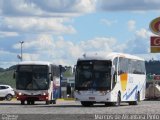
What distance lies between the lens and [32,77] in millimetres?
45406

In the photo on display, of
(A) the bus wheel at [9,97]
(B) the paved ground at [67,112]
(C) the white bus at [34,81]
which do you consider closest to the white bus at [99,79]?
(B) the paved ground at [67,112]

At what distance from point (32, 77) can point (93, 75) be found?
7.43 meters

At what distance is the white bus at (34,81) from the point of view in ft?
148

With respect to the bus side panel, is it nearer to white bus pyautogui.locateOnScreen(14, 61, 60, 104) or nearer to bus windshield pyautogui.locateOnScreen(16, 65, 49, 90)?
white bus pyautogui.locateOnScreen(14, 61, 60, 104)

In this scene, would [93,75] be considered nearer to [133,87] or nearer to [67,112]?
[133,87]

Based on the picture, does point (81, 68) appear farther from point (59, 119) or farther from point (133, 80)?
point (59, 119)

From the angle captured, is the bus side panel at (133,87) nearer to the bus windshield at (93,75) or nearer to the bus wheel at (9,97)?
the bus windshield at (93,75)

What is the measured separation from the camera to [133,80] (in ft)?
145

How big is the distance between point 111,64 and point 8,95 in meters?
27.2

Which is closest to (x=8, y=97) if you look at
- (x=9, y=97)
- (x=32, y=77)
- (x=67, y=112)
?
(x=9, y=97)

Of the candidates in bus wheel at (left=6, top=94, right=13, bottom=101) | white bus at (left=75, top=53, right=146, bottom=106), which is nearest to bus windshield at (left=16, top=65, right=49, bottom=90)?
white bus at (left=75, top=53, right=146, bottom=106)

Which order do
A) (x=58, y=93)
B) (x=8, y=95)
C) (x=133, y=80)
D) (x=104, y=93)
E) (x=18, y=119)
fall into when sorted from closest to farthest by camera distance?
(x=18, y=119), (x=104, y=93), (x=133, y=80), (x=58, y=93), (x=8, y=95)

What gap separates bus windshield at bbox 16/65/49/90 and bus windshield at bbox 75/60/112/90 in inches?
244

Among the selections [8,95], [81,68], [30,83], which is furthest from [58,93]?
[8,95]
